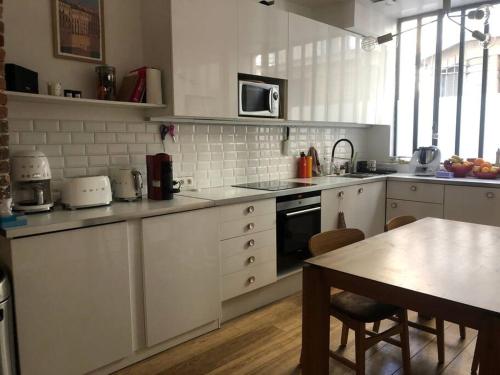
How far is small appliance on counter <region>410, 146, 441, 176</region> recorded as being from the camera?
4.12 meters

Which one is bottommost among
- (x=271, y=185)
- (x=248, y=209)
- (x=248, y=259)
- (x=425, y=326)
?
(x=425, y=326)

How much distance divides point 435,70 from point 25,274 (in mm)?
4333

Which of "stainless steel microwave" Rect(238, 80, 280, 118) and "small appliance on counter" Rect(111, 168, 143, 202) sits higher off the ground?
"stainless steel microwave" Rect(238, 80, 280, 118)

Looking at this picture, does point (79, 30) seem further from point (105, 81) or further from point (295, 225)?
point (295, 225)

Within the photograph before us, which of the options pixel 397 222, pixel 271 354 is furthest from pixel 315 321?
pixel 397 222

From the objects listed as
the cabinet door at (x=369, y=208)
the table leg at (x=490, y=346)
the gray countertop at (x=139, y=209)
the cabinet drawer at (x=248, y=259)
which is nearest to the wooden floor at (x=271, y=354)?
the cabinet drawer at (x=248, y=259)

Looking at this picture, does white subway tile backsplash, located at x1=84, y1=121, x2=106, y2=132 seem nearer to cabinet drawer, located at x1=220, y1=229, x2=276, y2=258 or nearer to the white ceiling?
cabinet drawer, located at x1=220, y1=229, x2=276, y2=258

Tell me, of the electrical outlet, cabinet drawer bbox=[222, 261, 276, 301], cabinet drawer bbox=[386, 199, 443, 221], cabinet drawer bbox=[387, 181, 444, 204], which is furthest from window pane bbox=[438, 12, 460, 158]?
the electrical outlet

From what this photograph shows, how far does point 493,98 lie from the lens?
13.0 ft

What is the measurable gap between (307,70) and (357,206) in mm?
1379

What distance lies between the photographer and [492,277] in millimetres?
1438

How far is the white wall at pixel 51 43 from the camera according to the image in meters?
2.17

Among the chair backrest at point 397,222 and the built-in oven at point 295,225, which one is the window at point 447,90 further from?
the chair backrest at point 397,222

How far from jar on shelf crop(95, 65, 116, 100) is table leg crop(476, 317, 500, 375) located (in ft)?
7.47
